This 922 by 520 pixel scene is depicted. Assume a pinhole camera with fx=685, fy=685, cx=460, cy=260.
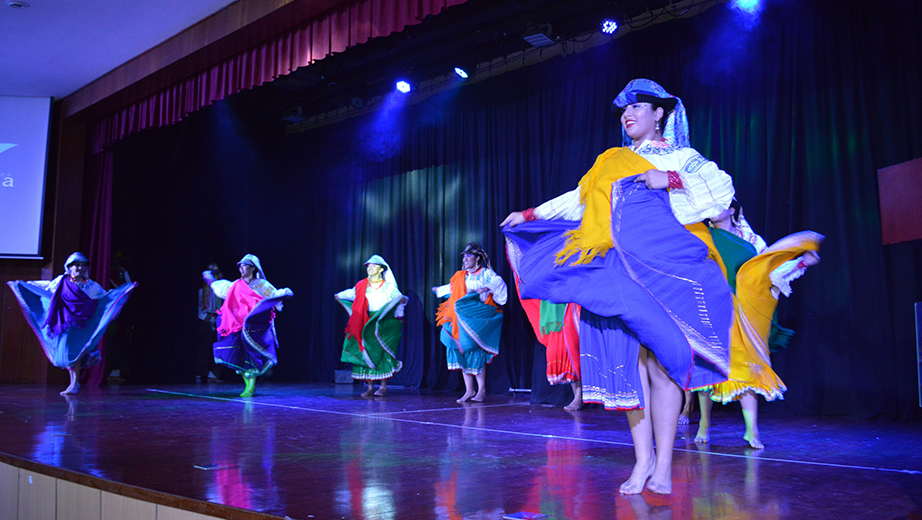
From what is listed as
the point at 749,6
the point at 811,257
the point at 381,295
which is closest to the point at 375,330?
the point at 381,295

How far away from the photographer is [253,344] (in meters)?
6.03

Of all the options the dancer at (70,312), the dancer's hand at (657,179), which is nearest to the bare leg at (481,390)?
the dancer at (70,312)

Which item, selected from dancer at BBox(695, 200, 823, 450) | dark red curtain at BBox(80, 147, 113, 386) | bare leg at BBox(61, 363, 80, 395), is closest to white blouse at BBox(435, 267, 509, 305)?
dancer at BBox(695, 200, 823, 450)

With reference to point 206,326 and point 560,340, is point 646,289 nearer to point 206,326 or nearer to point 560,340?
point 560,340

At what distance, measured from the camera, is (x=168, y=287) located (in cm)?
834

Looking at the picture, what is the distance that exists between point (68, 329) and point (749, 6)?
658 cm

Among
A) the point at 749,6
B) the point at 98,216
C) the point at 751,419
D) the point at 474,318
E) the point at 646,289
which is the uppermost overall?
the point at 749,6

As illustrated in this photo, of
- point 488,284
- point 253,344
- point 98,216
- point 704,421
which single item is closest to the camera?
point 704,421

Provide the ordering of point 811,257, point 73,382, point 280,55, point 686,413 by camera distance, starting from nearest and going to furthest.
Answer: point 811,257
point 686,413
point 280,55
point 73,382

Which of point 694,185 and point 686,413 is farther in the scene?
point 686,413

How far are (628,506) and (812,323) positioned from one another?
3.76 metres

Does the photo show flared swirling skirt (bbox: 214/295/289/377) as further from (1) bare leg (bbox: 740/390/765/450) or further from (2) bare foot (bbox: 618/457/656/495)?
(2) bare foot (bbox: 618/457/656/495)

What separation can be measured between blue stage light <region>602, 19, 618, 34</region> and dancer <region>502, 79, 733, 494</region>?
387 cm

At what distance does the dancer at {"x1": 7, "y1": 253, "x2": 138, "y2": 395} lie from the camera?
6.44 metres
